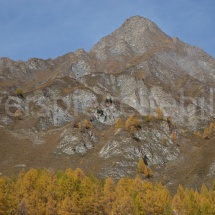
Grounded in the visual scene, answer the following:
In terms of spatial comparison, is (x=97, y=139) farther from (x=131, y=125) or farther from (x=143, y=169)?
(x=143, y=169)

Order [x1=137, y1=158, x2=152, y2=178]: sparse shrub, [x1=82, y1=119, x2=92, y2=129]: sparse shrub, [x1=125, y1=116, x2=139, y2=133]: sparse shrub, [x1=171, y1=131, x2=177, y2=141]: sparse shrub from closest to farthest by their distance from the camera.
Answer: [x1=137, y1=158, x2=152, y2=178]: sparse shrub → [x1=125, y1=116, x2=139, y2=133]: sparse shrub → [x1=82, y1=119, x2=92, y2=129]: sparse shrub → [x1=171, y1=131, x2=177, y2=141]: sparse shrub

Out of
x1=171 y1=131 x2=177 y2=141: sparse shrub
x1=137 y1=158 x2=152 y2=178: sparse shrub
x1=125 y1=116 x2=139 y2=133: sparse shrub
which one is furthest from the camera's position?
x1=171 y1=131 x2=177 y2=141: sparse shrub

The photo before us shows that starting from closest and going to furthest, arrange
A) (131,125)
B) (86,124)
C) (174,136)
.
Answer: (131,125) < (86,124) < (174,136)

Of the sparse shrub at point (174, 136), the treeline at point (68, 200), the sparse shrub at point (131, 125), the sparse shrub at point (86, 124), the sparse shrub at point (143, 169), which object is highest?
the sparse shrub at point (86, 124)

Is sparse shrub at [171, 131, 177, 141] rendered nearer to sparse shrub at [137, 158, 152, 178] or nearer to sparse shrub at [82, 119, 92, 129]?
sparse shrub at [137, 158, 152, 178]

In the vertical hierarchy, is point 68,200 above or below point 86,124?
below

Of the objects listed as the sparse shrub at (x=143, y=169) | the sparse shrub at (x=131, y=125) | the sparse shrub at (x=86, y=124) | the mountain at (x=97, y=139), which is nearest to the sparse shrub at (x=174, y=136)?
the mountain at (x=97, y=139)

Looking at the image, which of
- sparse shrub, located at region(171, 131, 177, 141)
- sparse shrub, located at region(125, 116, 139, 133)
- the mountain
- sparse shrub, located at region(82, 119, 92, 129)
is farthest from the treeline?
sparse shrub, located at region(82, 119, 92, 129)

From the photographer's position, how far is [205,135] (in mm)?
166000

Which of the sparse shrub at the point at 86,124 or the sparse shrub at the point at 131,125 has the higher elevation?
the sparse shrub at the point at 86,124

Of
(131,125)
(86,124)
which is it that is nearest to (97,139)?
(86,124)

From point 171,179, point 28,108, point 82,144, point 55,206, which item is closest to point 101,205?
point 55,206

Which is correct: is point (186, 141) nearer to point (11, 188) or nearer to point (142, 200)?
point (142, 200)

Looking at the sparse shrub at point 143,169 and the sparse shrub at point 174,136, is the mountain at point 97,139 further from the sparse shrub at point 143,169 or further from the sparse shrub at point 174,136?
the sparse shrub at point 143,169
